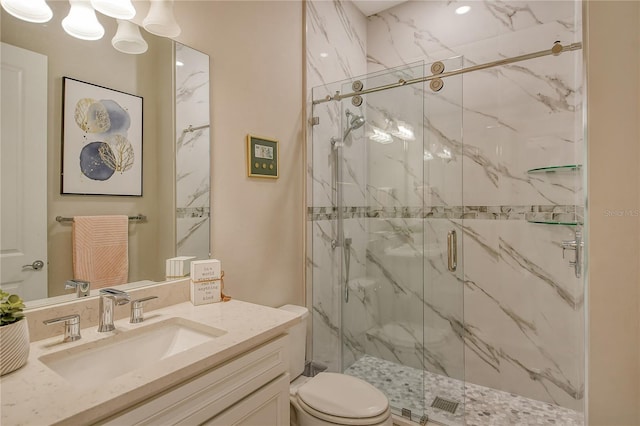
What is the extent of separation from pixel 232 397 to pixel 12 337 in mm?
576

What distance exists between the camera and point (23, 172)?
3.45 feet

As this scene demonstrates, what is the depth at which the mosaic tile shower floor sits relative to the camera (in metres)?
1.93

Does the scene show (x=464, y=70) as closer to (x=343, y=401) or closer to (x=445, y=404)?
(x=343, y=401)

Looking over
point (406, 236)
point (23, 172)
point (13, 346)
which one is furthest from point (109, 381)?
point (406, 236)

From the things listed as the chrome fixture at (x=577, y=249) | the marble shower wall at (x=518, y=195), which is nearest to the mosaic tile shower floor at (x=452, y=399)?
the marble shower wall at (x=518, y=195)

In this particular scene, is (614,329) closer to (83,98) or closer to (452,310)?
(452,310)

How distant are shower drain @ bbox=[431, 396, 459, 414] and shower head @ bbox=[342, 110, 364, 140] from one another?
171cm

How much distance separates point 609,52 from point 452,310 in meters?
1.50

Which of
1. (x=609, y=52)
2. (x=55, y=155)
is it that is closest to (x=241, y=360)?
(x=55, y=155)

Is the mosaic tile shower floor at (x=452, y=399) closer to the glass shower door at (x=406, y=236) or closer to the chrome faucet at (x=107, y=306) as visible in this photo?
the glass shower door at (x=406, y=236)

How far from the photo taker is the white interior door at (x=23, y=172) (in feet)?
3.34

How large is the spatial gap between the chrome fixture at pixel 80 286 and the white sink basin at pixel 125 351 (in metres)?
0.21

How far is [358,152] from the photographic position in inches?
87.4

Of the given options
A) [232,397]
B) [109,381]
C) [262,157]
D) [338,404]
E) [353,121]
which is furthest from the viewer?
[353,121]
